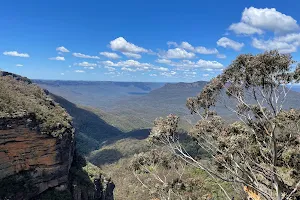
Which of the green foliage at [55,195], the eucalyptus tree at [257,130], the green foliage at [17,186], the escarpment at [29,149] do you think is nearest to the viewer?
the eucalyptus tree at [257,130]

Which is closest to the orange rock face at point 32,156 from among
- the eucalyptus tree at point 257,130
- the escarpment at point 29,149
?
the escarpment at point 29,149

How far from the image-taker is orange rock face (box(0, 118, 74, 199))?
80.0 feet

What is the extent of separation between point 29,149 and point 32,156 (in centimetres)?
79

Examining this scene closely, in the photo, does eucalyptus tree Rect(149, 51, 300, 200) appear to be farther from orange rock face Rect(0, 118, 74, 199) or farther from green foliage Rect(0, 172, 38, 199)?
green foliage Rect(0, 172, 38, 199)

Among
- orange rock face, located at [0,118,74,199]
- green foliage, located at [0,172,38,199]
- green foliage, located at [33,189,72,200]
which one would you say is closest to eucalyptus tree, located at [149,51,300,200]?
orange rock face, located at [0,118,74,199]

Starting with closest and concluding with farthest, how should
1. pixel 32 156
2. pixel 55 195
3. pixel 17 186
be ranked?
pixel 17 186 → pixel 32 156 → pixel 55 195

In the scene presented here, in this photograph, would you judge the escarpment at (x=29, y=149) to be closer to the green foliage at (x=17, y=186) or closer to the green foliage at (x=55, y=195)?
the green foliage at (x=17, y=186)

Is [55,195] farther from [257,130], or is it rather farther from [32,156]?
[257,130]

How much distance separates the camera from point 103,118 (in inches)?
7274

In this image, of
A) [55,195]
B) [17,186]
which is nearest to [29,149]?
[17,186]

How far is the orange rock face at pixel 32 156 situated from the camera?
80.0ft

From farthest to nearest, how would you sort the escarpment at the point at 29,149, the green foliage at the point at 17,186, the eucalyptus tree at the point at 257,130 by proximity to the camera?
the escarpment at the point at 29,149
the green foliage at the point at 17,186
the eucalyptus tree at the point at 257,130

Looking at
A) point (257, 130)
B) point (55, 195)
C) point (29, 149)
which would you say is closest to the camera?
point (257, 130)

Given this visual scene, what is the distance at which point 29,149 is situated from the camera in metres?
25.8
